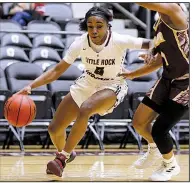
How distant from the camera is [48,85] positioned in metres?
10.4

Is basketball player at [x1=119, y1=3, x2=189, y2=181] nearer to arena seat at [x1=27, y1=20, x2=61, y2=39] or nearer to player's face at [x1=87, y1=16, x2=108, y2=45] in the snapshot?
player's face at [x1=87, y1=16, x2=108, y2=45]

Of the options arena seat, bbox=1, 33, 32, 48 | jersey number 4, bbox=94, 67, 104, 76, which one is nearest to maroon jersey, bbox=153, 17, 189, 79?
jersey number 4, bbox=94, 67, 104, 76

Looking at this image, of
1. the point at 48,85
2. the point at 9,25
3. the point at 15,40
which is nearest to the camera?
the point at 48,85

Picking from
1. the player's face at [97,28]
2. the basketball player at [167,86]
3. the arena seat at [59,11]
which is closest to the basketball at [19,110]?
the player's face at [97,28]

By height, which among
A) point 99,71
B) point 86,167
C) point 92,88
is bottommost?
point 86,167

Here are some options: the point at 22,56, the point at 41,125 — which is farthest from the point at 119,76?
the point at 22,56

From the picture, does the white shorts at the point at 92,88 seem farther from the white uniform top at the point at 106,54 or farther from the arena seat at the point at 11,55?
the arena seat at the point at 11,55

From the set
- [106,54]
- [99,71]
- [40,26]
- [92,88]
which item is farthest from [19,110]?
[40,26]

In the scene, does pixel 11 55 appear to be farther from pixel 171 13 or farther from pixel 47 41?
pixel 171 13

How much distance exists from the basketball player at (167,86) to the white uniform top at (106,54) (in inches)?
10.8

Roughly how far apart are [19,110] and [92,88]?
Answer: 0.79 meters

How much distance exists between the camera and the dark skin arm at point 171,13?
546 cm

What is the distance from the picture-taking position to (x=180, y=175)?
6.50m

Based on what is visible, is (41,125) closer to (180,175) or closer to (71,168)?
(71,168)
